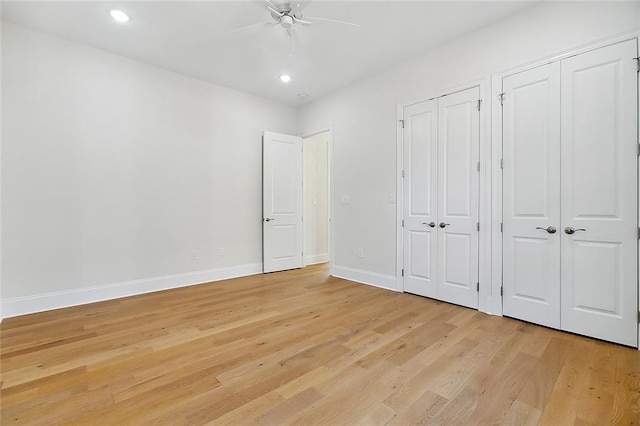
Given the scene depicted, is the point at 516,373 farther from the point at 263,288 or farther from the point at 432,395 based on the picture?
the point at 263,288

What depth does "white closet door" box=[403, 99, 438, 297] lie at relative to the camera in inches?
136

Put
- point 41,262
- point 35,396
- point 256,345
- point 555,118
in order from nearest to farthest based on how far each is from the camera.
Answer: point 35,396, point 256,345, point 555,118, point 41,262

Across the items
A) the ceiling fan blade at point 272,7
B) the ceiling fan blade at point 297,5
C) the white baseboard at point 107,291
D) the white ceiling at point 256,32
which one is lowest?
the white baseboard at point 107,291

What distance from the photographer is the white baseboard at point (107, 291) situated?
2.97 meters

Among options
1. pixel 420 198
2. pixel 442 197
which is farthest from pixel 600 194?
pixel 420 198

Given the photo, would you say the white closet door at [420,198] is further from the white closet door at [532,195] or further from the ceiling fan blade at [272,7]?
the ceiling fan blade at [272,7]

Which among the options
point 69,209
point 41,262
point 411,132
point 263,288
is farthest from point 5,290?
point 411,132

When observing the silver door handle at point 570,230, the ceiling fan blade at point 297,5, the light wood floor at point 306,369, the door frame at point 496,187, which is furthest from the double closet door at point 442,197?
the ceiling fan blade at point 297,5

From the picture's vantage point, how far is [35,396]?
65.7 inches

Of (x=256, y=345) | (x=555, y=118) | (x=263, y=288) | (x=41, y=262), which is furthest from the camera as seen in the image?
(x=263, y=288)

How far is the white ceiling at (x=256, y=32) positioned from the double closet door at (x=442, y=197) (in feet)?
A: 2.45

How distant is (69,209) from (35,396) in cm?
228

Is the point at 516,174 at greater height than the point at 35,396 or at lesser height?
greater

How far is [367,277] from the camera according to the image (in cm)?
419
